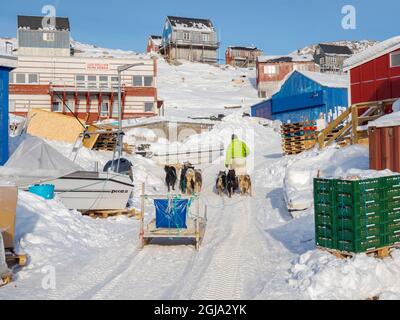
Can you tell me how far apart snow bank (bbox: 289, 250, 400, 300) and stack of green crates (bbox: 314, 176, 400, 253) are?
0.37m

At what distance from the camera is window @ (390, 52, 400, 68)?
72.2 feet

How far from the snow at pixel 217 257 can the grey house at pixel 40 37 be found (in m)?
50.3

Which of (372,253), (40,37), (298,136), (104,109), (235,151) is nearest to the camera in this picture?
(372,253)

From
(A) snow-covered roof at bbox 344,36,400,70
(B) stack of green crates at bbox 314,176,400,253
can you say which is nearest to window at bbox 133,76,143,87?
(A) snow-covered roof at bbox 344,36,400,70

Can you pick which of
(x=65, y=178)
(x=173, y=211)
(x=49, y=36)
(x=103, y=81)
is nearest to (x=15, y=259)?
(x=173, y=211)

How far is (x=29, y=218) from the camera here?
11.9 m

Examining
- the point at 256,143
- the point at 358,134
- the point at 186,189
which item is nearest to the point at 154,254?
the point at 186,189

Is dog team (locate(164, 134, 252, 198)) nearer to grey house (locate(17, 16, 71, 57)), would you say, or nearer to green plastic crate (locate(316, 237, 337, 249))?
green plastic crate (locate(316, 237, 337, 249))

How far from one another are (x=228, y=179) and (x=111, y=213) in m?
5.85

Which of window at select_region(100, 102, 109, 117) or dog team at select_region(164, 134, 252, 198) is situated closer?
dog team at select_region(164, 134, 252, 198)

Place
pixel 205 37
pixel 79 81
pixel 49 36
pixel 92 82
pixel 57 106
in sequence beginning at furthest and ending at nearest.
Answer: pixel 205 37
pixel 49 36
pixel 79 81
pixel 57 106
pixel 92 82

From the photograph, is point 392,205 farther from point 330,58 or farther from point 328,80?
point 330,58

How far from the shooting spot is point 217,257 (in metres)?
10.7
